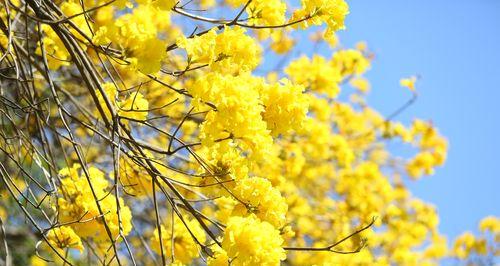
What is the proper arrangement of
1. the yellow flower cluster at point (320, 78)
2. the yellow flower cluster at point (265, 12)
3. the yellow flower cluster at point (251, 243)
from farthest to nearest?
1. the yellow flower cluster at point (320, 78)
2. the yellow flower cluster at point (265, 12)
3. the yellow flower cluster at point (251, 243)

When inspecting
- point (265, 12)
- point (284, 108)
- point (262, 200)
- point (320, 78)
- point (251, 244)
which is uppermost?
point (320, 78)

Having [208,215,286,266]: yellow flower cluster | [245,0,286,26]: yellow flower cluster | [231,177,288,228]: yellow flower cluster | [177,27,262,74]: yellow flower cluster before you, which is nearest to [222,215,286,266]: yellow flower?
[208,215,286,266]: yellow flower cluster

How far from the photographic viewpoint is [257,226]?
197cm

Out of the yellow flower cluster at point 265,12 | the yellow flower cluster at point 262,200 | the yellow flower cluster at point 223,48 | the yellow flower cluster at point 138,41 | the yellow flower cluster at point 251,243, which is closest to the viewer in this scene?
the yellow flower cluster at point 138,41

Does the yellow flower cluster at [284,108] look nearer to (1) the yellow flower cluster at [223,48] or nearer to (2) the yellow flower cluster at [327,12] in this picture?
(1) the yellow flower cluster at [223,48]

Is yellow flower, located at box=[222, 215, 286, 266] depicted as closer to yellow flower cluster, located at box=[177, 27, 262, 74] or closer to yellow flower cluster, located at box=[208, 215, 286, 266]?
yellow flower cluster, located at box=[208, 215, 286, 266]

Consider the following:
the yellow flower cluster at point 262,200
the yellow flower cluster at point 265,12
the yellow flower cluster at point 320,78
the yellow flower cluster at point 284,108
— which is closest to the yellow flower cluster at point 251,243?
the yellow flower cluster at point 262,200

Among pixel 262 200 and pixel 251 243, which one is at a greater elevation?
pixel 262 200

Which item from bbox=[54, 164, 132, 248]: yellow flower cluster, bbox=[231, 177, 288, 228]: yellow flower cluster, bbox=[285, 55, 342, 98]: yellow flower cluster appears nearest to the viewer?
bbox=[231, 177, 288, 228]: yellow flower cluster

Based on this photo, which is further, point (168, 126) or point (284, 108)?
point (168, 126)

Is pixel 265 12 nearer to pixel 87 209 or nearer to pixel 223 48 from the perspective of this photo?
pixel 223 48

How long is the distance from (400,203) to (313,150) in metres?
2.55

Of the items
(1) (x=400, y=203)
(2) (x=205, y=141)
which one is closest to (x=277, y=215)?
(2) (x=205, y=141)

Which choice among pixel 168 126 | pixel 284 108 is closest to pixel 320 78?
pixel 168 126
